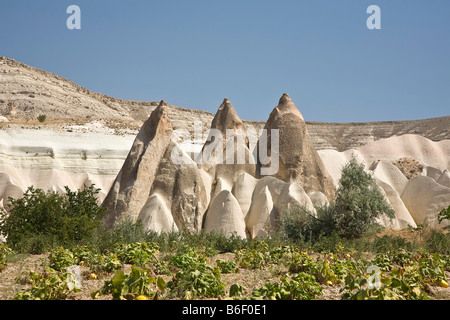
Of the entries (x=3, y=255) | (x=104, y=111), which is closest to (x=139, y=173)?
(x=3, y=255)

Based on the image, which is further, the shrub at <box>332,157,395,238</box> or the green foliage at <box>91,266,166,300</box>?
the shrub at <box>332,157,395,238</box>

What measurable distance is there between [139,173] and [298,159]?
718 cm

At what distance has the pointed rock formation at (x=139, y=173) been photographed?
52.2 ft

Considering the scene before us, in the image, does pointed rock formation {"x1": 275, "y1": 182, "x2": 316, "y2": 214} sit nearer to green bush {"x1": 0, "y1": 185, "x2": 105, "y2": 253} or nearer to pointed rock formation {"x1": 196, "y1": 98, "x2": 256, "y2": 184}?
pointed rock formation {"x1": 196, "y1": 98, "x2": 256, "y2": 184}

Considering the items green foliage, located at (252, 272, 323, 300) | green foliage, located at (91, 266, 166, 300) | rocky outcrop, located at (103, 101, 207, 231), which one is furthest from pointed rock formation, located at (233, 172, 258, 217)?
green foliage, located at (91, 266, 166, 300)

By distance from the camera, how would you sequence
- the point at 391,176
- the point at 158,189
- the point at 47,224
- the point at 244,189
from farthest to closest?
the point at 391,176 < the point at 244,189 < the point at 158,189 < the point at 47,224

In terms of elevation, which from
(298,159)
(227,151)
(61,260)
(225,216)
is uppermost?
(227,151)

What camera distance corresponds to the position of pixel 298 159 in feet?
66.2

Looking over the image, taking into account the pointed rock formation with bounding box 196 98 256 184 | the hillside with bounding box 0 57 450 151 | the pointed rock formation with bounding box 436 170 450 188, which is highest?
the hillside with bounding box 0 57 450 151

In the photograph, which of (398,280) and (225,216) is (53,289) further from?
(225,216)

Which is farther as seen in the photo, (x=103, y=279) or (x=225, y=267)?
(x=225, y=267)

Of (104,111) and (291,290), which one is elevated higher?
(104,111)

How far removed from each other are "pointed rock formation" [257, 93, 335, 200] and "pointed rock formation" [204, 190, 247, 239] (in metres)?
4.33

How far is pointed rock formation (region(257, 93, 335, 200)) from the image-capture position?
2006 centimetres
